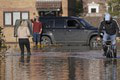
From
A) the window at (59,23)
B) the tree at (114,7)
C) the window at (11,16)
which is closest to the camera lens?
the window at (59,23)

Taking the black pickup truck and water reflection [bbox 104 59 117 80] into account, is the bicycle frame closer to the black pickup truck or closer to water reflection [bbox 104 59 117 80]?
water reflection [bbox 104 59 117 80]

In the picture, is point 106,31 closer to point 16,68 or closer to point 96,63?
point 96,63

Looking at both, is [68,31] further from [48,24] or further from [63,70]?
[63,70]

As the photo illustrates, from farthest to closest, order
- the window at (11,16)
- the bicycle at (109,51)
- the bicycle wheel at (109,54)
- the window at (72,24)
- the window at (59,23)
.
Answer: the window at (11,16) → the window at (59,23) → the window at (72,24) → the bicycle wheel at (109,54) → the bicycle at (109,51)

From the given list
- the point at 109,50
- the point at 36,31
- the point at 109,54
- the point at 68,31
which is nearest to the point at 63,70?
the point at 109,50

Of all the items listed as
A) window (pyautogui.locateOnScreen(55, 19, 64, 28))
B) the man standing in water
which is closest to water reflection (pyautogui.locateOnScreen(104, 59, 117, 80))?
the man standing in water

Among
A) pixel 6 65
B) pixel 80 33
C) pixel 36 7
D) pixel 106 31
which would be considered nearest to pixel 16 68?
pixel 6 65

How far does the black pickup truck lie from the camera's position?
36.2m

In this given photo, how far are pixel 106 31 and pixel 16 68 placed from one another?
5647 millimetres

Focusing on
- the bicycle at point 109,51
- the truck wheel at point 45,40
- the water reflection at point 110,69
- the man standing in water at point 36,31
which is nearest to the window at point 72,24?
the truck wheel at point 45,40

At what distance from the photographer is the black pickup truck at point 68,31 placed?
36.2 m

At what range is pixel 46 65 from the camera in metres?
19.8

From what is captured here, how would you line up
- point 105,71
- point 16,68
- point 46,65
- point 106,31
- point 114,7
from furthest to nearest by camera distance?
point 114,7
point 106,31
point 46,65
point 16,68
point 105,71

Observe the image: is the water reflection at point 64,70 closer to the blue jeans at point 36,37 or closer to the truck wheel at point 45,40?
the blue jeans at point 36,37
